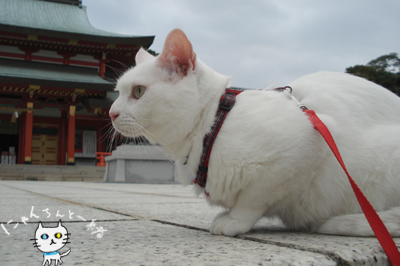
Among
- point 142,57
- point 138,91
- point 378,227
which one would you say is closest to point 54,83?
point 142,57

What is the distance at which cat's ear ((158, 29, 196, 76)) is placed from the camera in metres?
1.25

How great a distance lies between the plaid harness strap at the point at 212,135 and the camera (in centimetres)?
117

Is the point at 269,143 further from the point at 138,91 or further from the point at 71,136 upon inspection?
the point at 71,136

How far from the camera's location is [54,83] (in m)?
12.7

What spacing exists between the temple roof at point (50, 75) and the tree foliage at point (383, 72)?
10.7 m

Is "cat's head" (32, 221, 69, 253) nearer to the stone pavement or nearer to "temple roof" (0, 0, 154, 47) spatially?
the stone pavement

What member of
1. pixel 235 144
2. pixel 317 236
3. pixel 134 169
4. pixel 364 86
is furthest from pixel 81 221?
pixel 134 169

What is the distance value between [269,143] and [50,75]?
1402 centimetres

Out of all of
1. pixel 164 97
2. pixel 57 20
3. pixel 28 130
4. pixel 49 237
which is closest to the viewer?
pixel 49 237

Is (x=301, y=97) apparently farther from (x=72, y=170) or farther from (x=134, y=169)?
(x=72, y=170)

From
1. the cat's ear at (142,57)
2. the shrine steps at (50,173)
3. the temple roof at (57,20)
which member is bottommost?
the shrine steps at (50,173)

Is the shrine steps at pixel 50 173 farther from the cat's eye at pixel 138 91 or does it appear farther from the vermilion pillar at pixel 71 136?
the cat's eye at pixel 138 91

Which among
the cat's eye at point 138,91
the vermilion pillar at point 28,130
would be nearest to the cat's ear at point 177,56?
the cat's eye at point 138,91

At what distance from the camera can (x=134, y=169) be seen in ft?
25.8
